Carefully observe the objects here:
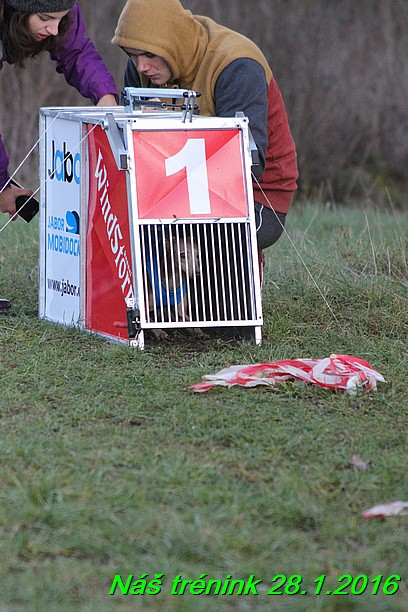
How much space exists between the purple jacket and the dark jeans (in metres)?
0.92

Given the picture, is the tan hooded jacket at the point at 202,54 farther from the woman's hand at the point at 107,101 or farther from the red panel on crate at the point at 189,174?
the red panel on crate at the point at 189,174

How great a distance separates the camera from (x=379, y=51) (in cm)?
1234

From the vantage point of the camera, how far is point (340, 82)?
39.5ft

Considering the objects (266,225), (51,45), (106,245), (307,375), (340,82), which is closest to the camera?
(307,375)

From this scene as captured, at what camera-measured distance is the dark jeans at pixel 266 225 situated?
15.1 feet

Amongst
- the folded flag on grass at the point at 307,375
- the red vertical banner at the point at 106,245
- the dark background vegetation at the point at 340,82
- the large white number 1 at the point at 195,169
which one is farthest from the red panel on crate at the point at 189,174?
the dark background vegetation at the point at 340,82

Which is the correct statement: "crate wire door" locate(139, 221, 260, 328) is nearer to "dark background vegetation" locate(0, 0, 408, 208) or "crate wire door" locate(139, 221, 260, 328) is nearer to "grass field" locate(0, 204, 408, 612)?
"grass field" locate(0, 204, 408, 612)

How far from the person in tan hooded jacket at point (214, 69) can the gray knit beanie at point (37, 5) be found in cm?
28

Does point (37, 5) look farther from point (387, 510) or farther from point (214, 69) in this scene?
point (387, 510)

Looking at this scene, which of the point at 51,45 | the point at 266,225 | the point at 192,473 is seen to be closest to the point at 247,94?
the point at 266,225

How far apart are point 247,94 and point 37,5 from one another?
98 centimetres

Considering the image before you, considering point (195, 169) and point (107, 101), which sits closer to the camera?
point (195, 169)

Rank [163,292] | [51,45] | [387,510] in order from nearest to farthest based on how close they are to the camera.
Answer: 1. [387,510]
2. [163,292]
3. [51,45]

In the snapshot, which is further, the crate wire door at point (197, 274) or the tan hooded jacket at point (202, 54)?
the tan hooded jacket at point (202, 54)
